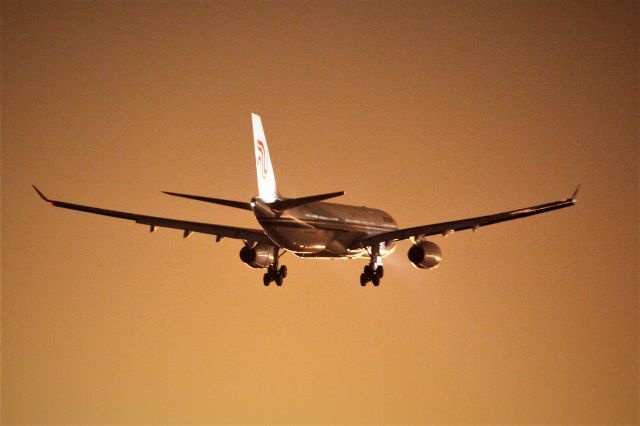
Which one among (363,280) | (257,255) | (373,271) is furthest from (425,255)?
(257,255)

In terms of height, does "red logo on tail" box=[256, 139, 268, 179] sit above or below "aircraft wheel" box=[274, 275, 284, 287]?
above

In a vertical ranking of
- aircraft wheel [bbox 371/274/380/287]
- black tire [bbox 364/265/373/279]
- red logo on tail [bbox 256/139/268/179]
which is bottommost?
aircraft wheel [bbox 371/274/380/287]

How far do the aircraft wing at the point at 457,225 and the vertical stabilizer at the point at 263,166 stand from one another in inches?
262

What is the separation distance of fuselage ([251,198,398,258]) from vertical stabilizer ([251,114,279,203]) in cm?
125

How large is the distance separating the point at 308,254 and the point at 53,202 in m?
12.3

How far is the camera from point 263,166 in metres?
52.2

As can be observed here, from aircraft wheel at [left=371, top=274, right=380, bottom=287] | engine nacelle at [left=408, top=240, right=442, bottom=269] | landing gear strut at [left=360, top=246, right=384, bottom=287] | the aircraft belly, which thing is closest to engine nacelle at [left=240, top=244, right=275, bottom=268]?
the aircraft belly

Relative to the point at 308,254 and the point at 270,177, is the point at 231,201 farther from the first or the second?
the point at 308,254

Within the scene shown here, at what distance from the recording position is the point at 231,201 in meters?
47.9

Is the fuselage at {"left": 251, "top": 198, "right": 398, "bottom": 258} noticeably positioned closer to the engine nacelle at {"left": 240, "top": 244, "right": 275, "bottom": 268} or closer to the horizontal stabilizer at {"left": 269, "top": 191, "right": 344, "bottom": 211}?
the horizontal stabilizer at {"left": 269, "top": 191, "right": 344, "bottom": 211}

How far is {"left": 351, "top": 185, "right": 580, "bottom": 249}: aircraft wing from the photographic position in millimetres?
50500

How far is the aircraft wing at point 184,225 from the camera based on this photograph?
52312mm

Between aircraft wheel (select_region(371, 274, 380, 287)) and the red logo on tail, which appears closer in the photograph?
the red logo on tail

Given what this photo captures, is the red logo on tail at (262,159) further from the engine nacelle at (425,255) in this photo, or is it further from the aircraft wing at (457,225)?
the engine nacelle at (425,255)
